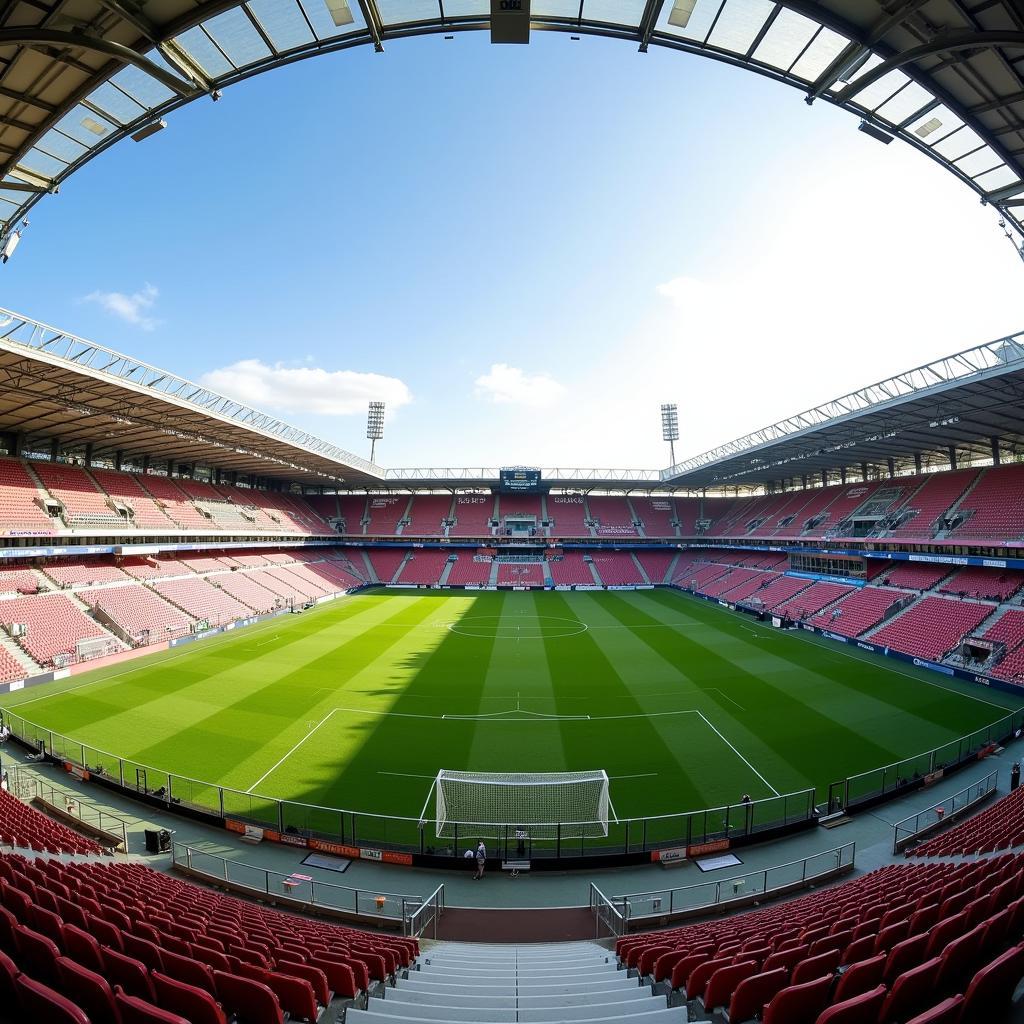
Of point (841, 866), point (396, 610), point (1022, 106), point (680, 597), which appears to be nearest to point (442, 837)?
point (841, 866)

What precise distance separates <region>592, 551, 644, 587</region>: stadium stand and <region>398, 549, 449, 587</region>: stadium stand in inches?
765

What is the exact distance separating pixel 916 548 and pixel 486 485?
148 feet

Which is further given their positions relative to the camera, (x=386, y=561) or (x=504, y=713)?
(x=386, y=561)

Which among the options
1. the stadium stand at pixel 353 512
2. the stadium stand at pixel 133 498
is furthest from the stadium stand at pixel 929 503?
the stadium stand at pixel 353 512

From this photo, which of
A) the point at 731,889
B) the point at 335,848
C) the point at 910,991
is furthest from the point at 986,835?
the point at 335,848

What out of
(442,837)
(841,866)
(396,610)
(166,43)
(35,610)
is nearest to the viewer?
(166,43)

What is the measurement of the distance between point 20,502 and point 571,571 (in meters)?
48.9

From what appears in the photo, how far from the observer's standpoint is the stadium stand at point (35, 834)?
9.95 meters

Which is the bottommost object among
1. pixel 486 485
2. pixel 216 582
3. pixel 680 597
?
pixel 680 597

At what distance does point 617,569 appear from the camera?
62.6 m

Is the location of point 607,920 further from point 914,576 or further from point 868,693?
point 914,576

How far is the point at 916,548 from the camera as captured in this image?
33.3 meters

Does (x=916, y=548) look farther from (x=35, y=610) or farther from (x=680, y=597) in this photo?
(x=35, y=610)

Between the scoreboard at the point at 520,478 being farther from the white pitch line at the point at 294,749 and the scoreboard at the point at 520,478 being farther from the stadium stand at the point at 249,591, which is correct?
the white pitch line at the point at 294,749
